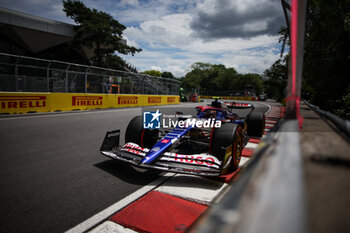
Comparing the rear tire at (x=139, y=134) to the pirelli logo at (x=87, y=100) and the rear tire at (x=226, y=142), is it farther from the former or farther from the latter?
the pirelli logo at (x=87, y=100)

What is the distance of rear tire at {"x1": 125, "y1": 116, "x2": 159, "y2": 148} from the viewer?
361 centimetres

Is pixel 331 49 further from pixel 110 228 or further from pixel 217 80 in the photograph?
pixel 217 80

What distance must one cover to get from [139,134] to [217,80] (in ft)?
258

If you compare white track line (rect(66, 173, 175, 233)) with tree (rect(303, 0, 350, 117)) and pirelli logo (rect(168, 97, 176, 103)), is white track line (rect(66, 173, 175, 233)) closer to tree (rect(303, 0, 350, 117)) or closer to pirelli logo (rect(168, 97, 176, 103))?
tree (rect(303, 0, 350, 117))

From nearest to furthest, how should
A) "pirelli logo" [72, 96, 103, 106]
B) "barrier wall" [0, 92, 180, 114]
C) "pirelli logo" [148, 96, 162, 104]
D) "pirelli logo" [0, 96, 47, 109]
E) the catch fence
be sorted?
"pirelli logo" [0, 96, 47, 109]
"barrier wall" [0, 92, 180, 114]
the catch fence
"pirelli logo" [72, 96, 103, 106]
"pirelli logo" [148, 96, 162, 104]

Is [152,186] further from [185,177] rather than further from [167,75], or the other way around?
[167,75]

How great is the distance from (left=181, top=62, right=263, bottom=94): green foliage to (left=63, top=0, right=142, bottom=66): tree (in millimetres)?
49081

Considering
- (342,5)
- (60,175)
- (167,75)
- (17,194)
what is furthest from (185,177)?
(167,75)

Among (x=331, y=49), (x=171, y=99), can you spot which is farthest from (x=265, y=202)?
(x=171, y=99)

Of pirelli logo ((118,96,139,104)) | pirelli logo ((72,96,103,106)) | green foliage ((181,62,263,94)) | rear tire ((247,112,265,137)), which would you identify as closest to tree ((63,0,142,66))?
pirelli logo ((118,96,139,104))

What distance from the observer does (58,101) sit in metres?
10.7

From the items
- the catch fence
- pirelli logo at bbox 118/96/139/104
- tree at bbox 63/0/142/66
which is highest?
tree at bbox 63/0/142/66

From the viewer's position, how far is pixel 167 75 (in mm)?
103812

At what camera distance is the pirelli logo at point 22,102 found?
8664 mm
